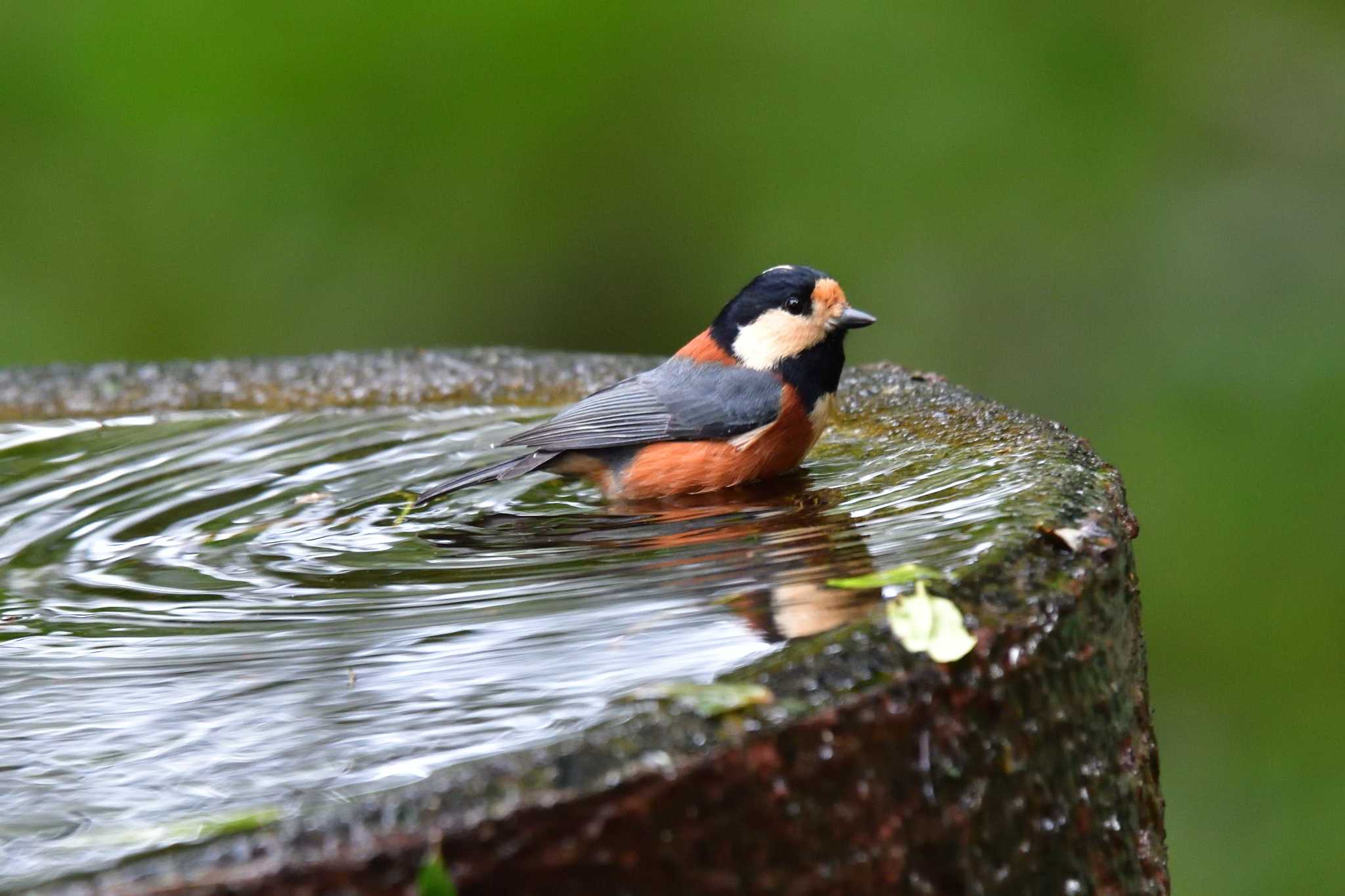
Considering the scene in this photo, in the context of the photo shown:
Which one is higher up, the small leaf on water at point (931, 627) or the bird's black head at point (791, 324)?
the bird's black head at point (791, 324)

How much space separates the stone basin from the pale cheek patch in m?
0.78

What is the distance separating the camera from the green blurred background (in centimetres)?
677

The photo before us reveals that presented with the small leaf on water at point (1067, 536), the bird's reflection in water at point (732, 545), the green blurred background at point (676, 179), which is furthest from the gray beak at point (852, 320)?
the green blurred background at point (676, 179)

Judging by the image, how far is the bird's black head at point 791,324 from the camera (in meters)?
3.36

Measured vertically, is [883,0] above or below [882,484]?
above

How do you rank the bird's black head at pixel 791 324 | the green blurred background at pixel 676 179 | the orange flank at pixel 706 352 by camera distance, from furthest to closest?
the green blurred background at pixel 676 179 < the orange flank at pixel 706 352 < the bird's black head at pixel 791 324

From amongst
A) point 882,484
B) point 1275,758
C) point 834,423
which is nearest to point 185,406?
point 834,423

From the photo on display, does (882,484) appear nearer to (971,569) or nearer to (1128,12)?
(971,569)

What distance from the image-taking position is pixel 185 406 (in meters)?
3.93

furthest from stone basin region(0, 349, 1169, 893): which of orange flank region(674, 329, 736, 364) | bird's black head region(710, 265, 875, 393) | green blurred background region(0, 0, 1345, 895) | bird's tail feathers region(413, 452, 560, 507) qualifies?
green blurred background region(0, 0, 1345, 895)

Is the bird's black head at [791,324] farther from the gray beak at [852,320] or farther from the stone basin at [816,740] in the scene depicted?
the stone basin at [816,740]

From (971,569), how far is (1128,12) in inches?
233

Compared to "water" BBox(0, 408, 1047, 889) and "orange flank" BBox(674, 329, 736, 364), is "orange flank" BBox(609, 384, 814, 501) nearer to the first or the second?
"water" BBox(0, 408, 1047, 889)

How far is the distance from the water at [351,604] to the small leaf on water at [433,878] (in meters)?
0.20
